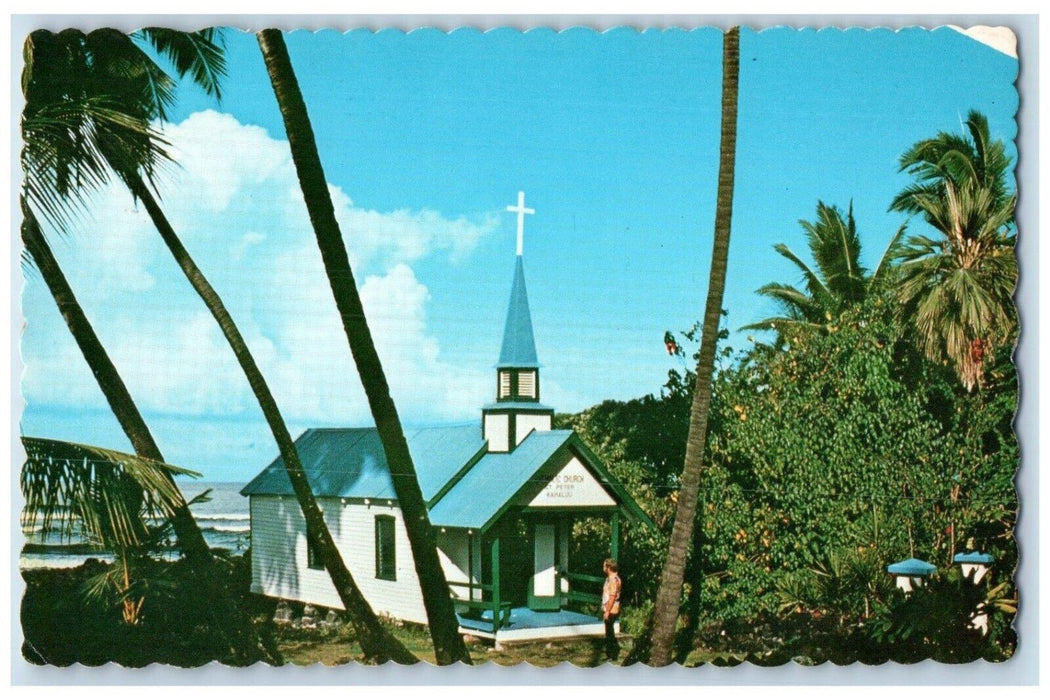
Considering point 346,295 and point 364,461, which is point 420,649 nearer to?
point 364,461

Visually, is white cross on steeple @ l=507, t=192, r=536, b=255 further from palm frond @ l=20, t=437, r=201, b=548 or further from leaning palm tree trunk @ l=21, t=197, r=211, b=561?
leaning palm tree trunk @ l=21, t=197, r=211, b=561

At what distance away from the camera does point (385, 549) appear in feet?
25.5

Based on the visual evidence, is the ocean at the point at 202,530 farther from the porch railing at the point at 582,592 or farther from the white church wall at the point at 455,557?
the porch railing at the point at 582,592

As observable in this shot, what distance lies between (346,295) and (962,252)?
428cm

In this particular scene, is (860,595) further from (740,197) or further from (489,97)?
(489,97)

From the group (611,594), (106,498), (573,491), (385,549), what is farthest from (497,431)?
(106,498)

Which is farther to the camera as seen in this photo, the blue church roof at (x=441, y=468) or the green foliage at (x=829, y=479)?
the green foliage at (x=829, y=479)

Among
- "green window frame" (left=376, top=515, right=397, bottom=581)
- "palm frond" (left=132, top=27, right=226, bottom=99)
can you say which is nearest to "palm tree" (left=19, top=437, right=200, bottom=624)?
"green window frame" (left=376, top=515, right=397, bottom=581)

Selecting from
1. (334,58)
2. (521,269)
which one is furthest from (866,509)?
(334,58)

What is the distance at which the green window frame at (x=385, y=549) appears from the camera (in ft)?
25.4

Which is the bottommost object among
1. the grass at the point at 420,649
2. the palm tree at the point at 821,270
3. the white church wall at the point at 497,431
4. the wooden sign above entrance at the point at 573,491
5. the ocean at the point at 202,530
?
the grass at the point at 420,649

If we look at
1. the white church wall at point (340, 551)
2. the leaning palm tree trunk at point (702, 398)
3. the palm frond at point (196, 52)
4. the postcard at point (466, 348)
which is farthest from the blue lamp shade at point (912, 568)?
the palm frond at point (196, 52)

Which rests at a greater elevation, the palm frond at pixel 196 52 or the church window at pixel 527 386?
the palm frond at pixel 196 52

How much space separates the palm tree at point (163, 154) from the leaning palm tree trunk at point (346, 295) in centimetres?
32
